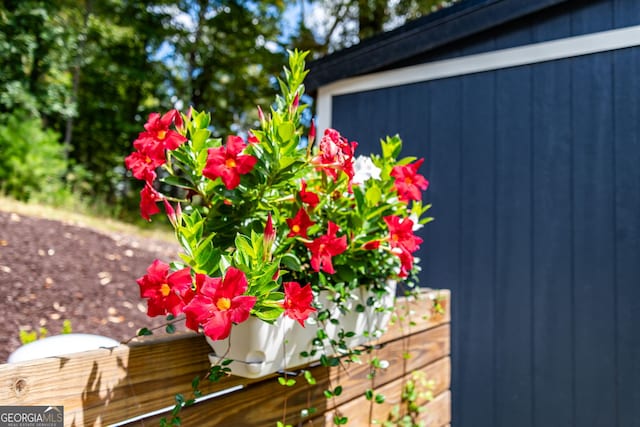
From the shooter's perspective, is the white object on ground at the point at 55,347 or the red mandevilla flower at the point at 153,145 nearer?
the red mandevilla flower at the point at 153,145

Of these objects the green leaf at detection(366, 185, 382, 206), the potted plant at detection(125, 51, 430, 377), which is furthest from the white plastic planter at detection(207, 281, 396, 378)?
the green leaf at detection(366, 185, 382, 206)

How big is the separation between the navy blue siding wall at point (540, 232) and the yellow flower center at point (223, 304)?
208 cm

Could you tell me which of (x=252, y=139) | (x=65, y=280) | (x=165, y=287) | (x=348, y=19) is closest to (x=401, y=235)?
(x=252, y=139)

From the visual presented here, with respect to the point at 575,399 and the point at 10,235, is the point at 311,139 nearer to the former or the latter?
the point at 575,399

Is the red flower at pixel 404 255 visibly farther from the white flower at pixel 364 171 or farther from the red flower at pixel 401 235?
the white flower at pixel 364 171

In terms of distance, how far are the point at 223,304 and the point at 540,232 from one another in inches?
82.7

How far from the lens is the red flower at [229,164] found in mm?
829

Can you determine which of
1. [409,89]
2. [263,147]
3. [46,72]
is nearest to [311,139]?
[263,147]

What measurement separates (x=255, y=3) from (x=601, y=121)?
31.6 ft

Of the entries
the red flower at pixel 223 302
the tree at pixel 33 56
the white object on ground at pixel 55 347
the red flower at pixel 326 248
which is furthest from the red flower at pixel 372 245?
the tree at pixel 33 56

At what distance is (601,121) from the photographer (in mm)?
2312

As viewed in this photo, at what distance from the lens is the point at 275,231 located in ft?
2.79

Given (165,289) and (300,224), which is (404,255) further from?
(165,289)

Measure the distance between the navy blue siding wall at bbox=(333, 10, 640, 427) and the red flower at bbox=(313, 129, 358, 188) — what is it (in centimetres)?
181
